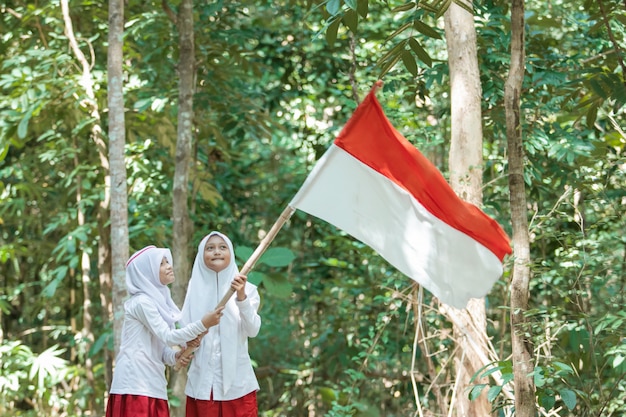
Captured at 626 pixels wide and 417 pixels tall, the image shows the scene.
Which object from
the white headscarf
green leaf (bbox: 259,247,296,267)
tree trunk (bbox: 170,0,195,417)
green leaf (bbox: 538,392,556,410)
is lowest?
green leaf (bbox: 538,392,556,410)

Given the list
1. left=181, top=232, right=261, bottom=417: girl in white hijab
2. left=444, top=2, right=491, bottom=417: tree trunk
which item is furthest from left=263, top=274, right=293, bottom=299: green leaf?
left=181, top=232, right=261, bottom=417: girl in white hijab

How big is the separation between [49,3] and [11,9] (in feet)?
2.37

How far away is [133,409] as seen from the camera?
366cm

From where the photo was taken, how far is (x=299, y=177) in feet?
27.0

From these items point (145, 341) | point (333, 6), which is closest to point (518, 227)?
point (333, 6)

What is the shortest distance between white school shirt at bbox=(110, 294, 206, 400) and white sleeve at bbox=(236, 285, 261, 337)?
27 cm

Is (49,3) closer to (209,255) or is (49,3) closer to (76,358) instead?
(209,255)

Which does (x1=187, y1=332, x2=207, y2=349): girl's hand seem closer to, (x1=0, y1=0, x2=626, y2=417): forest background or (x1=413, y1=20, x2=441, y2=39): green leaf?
(x1=0, y1=0, x2=626, y2=417): forest background

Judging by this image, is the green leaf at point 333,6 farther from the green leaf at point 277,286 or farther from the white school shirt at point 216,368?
the green leaf at point 277,286

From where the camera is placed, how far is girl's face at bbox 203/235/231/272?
148 inches

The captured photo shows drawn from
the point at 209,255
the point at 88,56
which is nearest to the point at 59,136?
the point at 88,56

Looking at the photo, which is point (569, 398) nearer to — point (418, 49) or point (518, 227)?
point (518, 227)

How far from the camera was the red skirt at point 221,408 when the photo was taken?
146 inches

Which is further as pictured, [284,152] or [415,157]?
[284,152]
